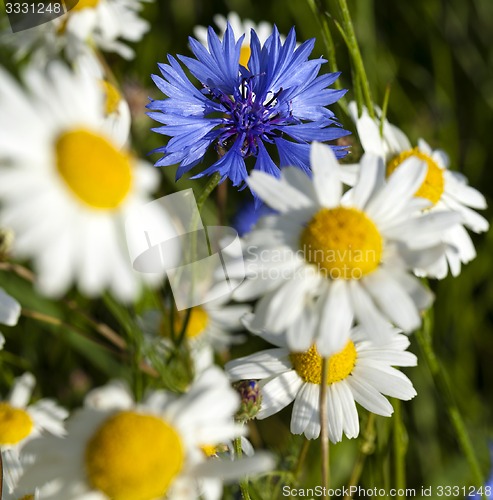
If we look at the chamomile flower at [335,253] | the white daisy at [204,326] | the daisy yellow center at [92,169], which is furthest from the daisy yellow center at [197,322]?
the daisy yellow center at [92,169]

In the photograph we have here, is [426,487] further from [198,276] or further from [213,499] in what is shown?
[213,499]

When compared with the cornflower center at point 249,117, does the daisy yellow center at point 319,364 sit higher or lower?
lower

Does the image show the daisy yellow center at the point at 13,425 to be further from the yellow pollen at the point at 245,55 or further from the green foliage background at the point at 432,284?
the yellow pollen at the point at 245,55

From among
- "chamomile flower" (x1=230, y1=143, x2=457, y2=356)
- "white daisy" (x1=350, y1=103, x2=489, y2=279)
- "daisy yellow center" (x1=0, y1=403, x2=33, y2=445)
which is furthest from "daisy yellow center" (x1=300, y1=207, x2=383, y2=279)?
"daisy yellow center" (x1=0, y1=403, x2=33, y2=445)

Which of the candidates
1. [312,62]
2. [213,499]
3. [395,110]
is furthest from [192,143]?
[395,110]

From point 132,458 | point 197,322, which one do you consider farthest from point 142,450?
point 197,322

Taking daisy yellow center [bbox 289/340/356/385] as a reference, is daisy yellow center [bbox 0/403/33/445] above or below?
below

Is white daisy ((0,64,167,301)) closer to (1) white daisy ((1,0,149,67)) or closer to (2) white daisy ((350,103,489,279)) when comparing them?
(2) white daisy ((350,103,489,279))
